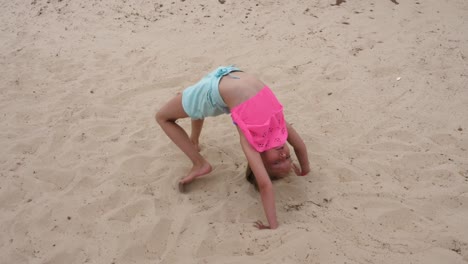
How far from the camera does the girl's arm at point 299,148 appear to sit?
2738mm

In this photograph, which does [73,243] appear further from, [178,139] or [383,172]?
[383,172]

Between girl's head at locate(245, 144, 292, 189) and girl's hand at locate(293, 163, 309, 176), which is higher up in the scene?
girl's head at locate(245, 144, 292, 189)

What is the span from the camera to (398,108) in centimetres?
360

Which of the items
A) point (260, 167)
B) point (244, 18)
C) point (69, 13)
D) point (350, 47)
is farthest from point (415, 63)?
point (69, 13)

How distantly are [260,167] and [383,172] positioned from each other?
1061 mm

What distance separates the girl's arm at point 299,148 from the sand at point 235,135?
0.10 metres

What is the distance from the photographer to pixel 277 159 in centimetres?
253

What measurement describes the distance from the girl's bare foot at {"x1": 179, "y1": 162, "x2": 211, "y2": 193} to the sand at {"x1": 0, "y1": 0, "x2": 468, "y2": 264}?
110mm

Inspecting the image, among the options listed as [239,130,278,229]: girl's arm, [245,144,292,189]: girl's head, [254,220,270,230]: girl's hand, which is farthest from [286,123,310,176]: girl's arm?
[254,220,270,230]: girl's hand

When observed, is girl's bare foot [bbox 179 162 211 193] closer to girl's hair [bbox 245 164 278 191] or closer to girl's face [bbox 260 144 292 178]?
girl's hair [bbox 245 164 278 191]

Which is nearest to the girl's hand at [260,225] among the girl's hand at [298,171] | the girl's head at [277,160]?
the girl's head at [277,160]

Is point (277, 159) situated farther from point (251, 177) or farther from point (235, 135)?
point (235, 135)

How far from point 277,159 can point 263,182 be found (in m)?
0.22

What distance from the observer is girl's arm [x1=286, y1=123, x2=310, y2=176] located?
2.74m
